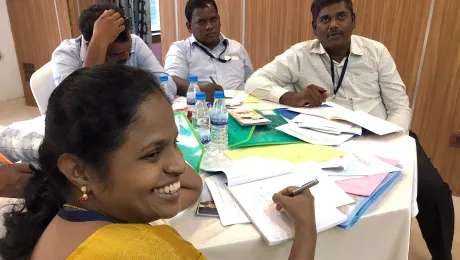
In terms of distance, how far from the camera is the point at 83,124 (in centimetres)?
63

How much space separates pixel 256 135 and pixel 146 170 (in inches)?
31.4

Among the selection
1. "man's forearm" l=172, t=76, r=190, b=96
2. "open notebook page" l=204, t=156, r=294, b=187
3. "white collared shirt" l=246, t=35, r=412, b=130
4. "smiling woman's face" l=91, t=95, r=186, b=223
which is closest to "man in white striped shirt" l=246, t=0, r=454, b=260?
"white collared shirt" l=246, t=35, r=412, b=130

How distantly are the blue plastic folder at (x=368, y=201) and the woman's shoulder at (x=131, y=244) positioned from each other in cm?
45

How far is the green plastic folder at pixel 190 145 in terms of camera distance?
116cm

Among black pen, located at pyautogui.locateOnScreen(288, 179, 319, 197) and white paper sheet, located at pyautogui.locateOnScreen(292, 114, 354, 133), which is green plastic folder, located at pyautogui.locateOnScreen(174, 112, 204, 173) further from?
white paper sheet, located at pyautogui.locateOnScreen(292, 114, 354, 133)

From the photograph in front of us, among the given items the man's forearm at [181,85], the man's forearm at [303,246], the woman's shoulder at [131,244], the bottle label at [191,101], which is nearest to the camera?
the woman's shoulder at [131,244]

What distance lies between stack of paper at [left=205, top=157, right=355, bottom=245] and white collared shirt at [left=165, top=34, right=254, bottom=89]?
155 centimetres

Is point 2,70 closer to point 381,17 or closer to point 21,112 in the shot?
point 21,112

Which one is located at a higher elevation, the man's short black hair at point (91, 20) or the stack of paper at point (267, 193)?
the man's short black hair at point (91, 20)

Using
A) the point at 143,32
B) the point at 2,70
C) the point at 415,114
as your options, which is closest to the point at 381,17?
the point at 415,114

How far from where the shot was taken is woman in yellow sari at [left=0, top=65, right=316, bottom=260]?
24.6 inches

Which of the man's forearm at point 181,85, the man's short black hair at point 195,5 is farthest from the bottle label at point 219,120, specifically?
the man's short black hair at point 195,5

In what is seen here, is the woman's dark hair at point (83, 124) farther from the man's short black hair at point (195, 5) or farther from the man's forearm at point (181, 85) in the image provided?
the man's short black hair at point (195, 5)

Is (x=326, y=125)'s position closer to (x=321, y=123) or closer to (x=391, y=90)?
(x=321, y=123)
